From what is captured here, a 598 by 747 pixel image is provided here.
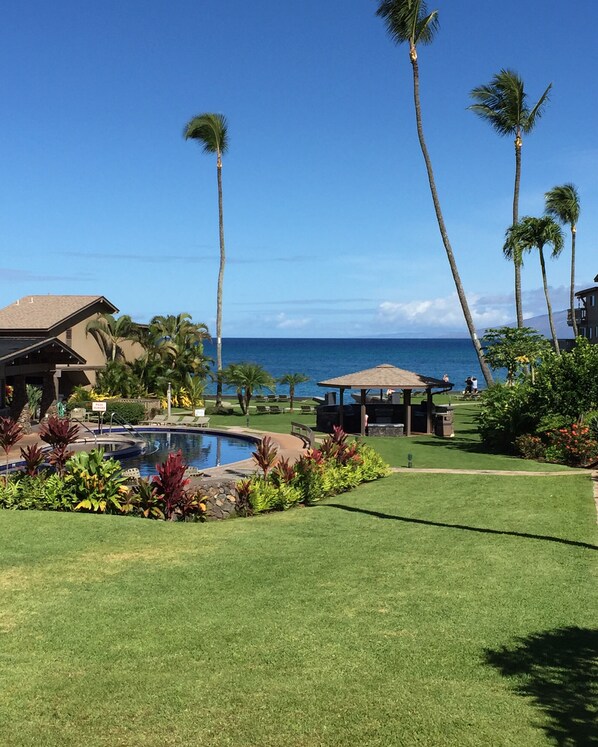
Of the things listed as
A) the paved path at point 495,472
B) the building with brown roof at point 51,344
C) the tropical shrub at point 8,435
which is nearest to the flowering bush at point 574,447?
the paved path at point 495,472

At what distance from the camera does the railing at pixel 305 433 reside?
25.6 m

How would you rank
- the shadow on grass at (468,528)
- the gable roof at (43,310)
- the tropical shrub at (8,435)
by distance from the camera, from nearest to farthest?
the shadow on grass at (468,528), the tropical shrub at (8,435), the gable roof at (43,310)

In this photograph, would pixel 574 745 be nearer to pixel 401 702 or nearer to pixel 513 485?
pixel 401 702

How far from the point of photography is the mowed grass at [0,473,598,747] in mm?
6637

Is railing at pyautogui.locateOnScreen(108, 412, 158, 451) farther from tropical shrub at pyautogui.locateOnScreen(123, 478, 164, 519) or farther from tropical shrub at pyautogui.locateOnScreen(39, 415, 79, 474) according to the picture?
tropical shrub at pyautogui.locateOnScreen(123, 478, 164, 519)

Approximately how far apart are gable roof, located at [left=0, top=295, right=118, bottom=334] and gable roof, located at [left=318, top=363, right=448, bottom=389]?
61.4 feet

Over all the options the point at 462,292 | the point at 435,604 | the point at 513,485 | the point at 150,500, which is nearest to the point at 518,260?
the point at 462,292

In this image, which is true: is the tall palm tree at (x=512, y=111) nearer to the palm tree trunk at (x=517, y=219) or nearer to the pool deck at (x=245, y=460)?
the palm tree trunk at (x=517, y=219)

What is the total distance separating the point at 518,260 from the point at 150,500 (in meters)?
33.3

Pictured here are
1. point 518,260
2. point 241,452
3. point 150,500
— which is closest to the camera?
point 150,500

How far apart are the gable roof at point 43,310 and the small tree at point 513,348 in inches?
984

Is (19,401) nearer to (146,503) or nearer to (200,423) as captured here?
(200,423)

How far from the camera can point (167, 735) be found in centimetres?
638

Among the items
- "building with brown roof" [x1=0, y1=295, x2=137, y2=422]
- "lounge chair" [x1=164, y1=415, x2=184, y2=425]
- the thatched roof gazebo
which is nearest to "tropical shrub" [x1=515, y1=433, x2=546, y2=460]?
the thatched roof gazebo
